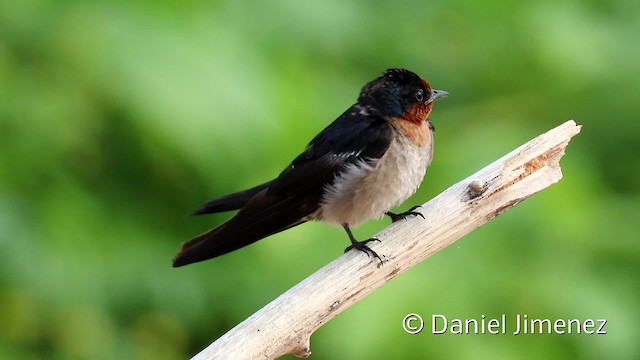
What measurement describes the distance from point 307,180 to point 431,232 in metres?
0.40

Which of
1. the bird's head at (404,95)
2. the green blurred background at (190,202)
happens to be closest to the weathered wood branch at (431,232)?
the bird's head at (404,95)

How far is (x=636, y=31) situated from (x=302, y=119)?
4.64 feet

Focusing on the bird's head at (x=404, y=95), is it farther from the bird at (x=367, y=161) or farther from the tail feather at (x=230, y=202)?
the tail feather at (x=230, y=202)

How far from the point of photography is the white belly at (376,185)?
8.89 ft

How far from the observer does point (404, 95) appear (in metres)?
2.73

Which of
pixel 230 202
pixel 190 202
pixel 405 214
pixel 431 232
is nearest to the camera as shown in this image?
pixel 431 232

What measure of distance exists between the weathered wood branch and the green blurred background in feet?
1.84

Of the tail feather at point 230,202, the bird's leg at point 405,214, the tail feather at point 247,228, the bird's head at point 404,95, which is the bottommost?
the bird's leg at point 405,214

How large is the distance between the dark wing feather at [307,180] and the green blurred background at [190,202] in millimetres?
357

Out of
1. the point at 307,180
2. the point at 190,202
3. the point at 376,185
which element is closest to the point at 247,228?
the point at 307,180

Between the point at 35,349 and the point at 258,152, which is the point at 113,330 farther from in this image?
the point at 258,152

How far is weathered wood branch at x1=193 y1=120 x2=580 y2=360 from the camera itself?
2.29 m

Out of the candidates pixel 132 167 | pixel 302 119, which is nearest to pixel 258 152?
pixel 302 119

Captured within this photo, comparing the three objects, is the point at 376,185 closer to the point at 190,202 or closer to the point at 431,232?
the point at 431,232
